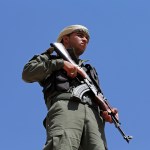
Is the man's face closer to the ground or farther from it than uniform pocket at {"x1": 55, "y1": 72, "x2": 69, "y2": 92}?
farther from it

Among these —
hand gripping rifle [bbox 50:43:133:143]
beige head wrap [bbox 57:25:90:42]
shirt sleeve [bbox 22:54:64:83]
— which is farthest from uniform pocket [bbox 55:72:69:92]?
beige head wrap [bbox 57:25:90:42]

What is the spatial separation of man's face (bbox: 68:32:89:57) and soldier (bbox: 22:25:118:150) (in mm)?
118

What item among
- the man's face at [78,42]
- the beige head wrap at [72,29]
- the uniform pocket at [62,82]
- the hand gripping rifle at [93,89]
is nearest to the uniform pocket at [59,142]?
the uniform pocket at [62,82]

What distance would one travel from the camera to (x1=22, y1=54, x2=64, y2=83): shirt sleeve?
20.8 feet

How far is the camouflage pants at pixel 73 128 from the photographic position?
226 inches

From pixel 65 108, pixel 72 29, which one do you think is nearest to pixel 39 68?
pixel 65 108

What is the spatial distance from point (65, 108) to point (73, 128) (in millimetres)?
326

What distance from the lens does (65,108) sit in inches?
240

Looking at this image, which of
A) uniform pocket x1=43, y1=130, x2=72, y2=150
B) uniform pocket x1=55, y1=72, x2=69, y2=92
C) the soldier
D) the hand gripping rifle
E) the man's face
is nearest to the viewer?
uniform pocket x1=43, y1=130, x2=72, y2=150

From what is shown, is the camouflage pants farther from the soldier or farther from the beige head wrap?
the beige head wrap

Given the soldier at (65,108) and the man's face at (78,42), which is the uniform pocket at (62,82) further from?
the man's face at (78,42)

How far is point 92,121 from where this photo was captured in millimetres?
6141

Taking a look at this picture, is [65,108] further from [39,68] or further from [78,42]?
[78,42]

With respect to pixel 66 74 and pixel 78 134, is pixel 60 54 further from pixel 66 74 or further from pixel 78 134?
pixel 78 134
